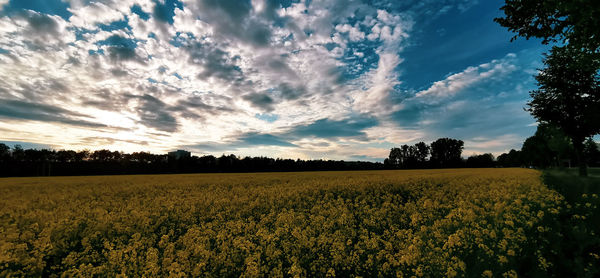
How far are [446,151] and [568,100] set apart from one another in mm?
87331

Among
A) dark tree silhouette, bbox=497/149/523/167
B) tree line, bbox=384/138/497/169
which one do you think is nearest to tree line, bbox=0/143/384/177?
tree line, bbox=384/138/497/169

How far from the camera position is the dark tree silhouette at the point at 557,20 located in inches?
399

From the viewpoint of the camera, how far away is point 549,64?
28.5 metres

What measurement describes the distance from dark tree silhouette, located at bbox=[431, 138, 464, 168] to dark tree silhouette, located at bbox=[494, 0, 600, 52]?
97.8 m

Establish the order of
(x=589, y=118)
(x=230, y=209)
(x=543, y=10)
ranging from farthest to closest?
(x=589, y=118) → (x=543, y=10) → (x=230, y=209)

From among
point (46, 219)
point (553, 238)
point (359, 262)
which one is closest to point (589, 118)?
point (553, 238)

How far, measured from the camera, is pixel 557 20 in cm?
1382

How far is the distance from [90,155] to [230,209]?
118 metres

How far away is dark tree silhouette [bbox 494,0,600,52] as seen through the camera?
33.3ft

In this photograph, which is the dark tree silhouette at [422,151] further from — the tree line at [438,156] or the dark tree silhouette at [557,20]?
the dark tree silhouette at [557,20]

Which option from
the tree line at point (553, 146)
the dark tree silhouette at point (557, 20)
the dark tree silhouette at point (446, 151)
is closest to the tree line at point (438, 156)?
the dark tree silhouette at point (446, 151)

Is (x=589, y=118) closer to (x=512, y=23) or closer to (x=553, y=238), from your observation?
(x=512, y=23)

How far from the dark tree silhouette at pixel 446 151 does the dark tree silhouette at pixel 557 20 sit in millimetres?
97831

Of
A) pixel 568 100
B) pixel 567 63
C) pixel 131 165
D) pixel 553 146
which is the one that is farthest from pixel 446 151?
pixel 131 165
